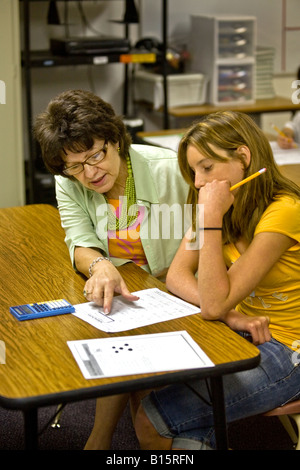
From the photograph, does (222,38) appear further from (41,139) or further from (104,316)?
(104,316)

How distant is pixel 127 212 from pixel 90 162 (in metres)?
0.26

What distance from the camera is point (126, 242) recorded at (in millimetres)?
2143

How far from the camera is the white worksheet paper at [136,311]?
1.60 meters

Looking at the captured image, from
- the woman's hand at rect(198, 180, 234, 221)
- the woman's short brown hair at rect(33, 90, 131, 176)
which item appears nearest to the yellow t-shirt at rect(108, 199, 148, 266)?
the woman's short brown hair at rect(33, 90, 131, 176)

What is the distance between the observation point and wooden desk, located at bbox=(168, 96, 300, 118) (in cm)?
445

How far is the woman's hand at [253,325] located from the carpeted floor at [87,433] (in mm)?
672

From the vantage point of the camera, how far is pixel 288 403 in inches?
65.0

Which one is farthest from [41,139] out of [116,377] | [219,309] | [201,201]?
[116,377]

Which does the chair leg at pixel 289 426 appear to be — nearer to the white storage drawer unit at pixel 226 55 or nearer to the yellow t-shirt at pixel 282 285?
the yellow t-shirt at pixel 282 285

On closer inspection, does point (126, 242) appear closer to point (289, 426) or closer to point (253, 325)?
point (253, 325)

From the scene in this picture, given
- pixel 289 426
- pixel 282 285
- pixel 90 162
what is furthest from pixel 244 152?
pixel 289 426

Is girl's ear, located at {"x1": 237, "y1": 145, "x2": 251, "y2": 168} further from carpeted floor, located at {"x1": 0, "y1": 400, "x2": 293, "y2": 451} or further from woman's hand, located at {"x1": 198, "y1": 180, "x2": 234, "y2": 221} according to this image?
carpeted floor, located at {"x1": 0, "y1": 400, "x2": 293, "y2": 451}

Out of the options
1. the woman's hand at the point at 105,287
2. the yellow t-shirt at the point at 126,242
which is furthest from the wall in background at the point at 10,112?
the woman's hand at the point at 105,287

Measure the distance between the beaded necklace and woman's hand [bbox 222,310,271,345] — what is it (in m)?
0.59
